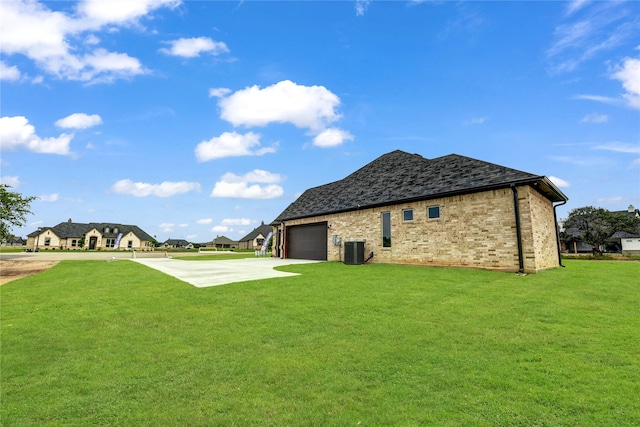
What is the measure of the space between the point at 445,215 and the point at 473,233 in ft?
4.89

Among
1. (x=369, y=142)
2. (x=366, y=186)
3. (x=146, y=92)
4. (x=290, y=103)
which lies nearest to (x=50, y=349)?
(x=290, y=103)

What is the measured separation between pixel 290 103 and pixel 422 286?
457 inches

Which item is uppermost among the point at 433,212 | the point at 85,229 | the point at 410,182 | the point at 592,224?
the point at 85,229

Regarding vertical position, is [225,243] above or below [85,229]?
below

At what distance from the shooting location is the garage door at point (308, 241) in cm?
2170

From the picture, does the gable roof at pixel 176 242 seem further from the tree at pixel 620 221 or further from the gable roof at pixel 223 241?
the tree at pixel 620 221

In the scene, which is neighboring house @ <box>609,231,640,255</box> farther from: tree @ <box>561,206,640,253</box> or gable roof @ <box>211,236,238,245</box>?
gable roof @ <box>211,236,238,245</box>

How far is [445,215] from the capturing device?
1373cm

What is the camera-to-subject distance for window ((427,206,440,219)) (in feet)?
46.3

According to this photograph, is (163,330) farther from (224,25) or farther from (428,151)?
(428,151)

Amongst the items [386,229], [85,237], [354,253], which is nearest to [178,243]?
[85,237]

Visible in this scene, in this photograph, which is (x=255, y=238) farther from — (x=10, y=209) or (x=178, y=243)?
(x=10, y=209)

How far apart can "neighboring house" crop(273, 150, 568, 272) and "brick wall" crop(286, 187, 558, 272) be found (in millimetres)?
34

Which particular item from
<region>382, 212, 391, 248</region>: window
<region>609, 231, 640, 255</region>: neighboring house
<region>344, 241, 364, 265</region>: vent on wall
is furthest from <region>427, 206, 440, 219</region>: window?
<region>609, 231, 640, 255</region>: neighboring house
